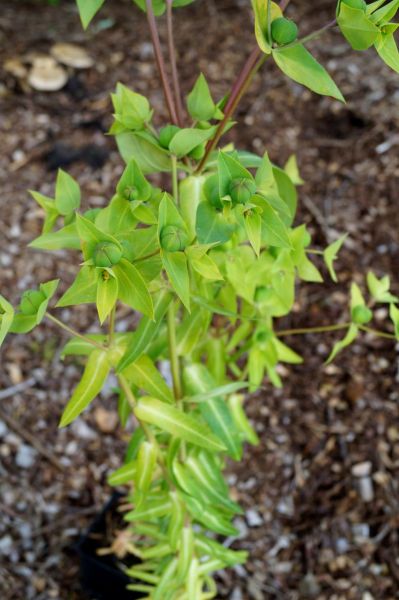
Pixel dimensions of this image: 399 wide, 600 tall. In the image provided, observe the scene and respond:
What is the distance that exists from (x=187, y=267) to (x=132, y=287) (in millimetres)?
81

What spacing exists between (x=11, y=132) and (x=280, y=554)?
1.68 m

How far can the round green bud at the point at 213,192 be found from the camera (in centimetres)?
73

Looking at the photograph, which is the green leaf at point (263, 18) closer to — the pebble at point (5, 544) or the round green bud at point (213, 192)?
the round green bud at point (213, 192)

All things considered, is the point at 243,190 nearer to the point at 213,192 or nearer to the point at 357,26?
the point at 213,192

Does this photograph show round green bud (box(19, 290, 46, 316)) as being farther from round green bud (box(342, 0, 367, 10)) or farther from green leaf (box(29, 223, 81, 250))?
round green bud (box(342, 0, 367, 10))

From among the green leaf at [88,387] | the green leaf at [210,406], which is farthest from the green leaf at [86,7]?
the green leaf at [210,406]

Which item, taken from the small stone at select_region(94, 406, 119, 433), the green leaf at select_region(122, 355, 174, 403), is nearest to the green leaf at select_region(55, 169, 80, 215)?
the green leaf at select_region(122, 355, 174, 403)

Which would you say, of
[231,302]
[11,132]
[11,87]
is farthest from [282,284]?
[11,87]

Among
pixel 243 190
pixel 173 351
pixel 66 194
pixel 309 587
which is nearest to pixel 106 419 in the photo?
pixel 309 587

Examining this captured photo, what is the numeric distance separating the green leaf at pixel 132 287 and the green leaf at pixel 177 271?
0.03 m

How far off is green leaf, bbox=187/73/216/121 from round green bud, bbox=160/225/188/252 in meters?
0.20

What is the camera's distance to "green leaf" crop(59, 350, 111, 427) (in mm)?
887

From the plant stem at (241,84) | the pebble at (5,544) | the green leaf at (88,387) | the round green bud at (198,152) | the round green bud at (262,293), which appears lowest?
the pebble at (5,544)

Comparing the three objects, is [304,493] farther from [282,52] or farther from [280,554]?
[282,52]
